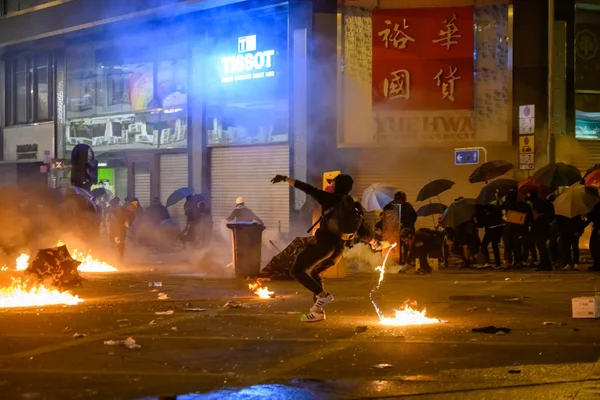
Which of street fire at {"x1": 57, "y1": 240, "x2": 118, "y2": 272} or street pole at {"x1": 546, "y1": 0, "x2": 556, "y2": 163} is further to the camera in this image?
street pole at {"x1": 546, "y1": 0, "x2": 556, "y2": 163}

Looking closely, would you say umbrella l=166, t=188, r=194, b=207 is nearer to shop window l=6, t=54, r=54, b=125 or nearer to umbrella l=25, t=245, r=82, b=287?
shop window l=6, t=54, r=54, b=125

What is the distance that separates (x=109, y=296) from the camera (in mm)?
11008

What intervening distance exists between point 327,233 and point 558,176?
7.51 metres

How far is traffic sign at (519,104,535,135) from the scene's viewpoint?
17.9m

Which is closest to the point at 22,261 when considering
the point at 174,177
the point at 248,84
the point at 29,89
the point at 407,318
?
the point at 407,318

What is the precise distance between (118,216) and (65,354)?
9.60 metres

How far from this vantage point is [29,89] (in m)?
28.0

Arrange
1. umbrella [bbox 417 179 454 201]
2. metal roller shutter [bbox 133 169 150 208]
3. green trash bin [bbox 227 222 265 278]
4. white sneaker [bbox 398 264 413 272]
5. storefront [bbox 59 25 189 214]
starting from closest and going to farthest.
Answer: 1. green trash bin [bbox 227 222 265 278]
2. white sneaker [bbox 398 264 413 272]
3. umbrella [bbox 417 179 454 201]
4. storefront [bbox 59 25 189 214]
5. metal roller shutter [bbox 133 169 150 208]

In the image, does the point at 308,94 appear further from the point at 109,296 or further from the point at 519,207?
the point at 109,296

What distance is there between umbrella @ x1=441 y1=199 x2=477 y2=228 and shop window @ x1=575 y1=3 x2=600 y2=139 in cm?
599

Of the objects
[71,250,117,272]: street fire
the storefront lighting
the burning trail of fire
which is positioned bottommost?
[71,250,117,272]: street fire

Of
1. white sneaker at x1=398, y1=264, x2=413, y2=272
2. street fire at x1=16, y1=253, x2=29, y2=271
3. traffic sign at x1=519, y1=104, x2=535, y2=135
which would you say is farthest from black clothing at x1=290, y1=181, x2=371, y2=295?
traffic sign at x1=519, y1=104, x2=535, y2=135

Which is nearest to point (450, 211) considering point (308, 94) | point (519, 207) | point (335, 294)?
point (519, 207)

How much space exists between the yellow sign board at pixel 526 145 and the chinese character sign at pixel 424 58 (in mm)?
1917
